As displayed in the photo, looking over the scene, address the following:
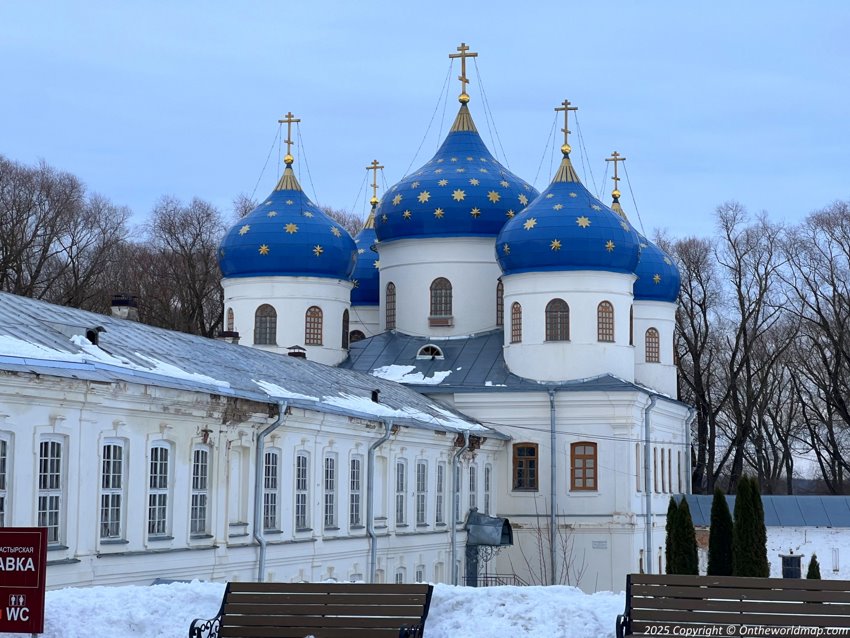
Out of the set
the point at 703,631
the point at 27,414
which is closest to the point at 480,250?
the point at 27,414

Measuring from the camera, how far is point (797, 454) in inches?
2219

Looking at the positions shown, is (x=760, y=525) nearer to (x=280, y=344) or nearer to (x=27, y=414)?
(x=27, y=414)

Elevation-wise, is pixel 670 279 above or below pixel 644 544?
above

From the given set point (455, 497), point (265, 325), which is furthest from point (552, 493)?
point (265, 325)

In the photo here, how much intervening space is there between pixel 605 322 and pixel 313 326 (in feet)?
25.2

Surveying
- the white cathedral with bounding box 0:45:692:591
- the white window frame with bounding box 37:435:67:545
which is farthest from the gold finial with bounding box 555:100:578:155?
the white window frame with bounding box 37:435:67:545

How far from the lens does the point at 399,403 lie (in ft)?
99.0

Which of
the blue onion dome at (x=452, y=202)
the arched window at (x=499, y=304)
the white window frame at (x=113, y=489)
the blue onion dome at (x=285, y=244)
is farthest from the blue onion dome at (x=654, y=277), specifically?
the white window frame at (x=113, y=489)

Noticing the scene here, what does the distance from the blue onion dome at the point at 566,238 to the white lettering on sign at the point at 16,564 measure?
969 inches

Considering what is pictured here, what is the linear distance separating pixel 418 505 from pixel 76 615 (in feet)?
55.1

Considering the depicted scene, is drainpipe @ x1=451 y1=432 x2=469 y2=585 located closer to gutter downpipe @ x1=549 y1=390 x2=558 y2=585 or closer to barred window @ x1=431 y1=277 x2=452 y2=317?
gutter downpipe @ x1=549 y1=390 x2=558 y2=585

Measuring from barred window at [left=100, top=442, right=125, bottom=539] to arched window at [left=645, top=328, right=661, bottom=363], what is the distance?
1038 inches

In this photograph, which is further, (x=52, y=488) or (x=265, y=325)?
(x=265, y=325)

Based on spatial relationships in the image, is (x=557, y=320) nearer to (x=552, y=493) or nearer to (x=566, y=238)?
(x=566, y=238)
